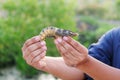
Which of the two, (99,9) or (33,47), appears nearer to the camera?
(33,47)

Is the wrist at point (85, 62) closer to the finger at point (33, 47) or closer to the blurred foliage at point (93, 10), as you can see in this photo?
the finger at point (33, 47)

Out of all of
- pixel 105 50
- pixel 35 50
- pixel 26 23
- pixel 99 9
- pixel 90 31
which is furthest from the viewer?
pixel 99 9

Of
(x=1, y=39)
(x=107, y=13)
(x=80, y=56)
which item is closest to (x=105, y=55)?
(x=80, y=56)

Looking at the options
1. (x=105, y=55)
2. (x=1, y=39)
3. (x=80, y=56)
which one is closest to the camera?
(x=80, y=56)

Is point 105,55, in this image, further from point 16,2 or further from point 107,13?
point 107,13

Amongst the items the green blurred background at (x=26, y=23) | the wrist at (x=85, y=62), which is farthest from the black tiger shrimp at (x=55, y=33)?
the green blurred background at (x=26, y=23)

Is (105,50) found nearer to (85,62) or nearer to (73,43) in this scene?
(85,62)

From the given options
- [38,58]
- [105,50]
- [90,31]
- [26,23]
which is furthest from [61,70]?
[90,31]
